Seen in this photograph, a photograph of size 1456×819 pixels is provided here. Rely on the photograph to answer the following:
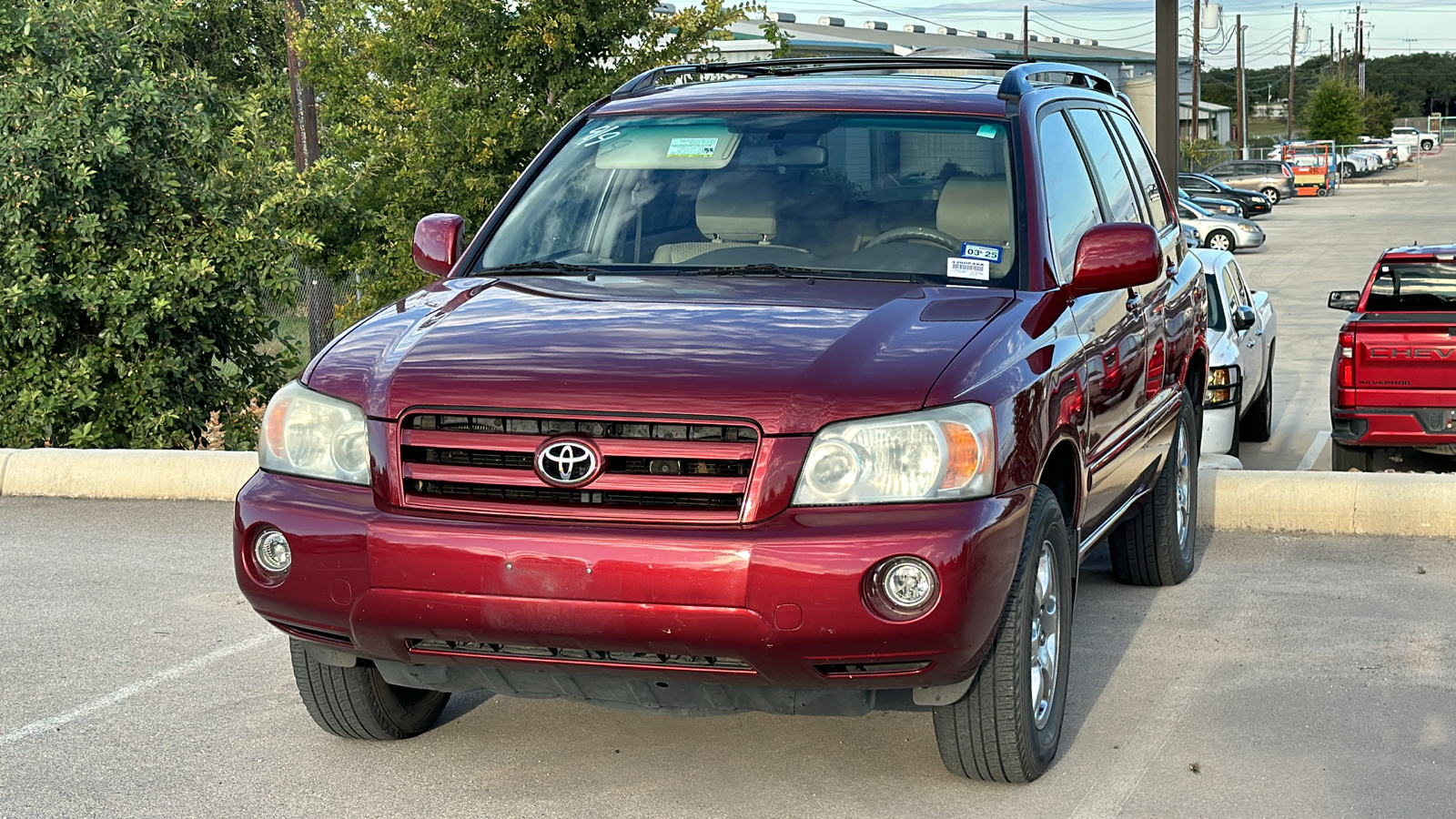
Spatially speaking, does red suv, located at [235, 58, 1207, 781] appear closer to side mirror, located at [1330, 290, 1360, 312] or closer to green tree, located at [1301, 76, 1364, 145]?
side mirror, located at [1330, 290, 1360, 312]

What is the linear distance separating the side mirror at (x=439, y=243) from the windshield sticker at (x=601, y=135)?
20.6 inches

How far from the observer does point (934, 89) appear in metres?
5.72

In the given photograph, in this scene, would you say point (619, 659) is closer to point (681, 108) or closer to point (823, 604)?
point (823, 604)

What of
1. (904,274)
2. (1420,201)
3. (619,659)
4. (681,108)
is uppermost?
(681,108)

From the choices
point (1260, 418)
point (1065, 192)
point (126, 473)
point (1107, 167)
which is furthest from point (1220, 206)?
point (1065, 192)

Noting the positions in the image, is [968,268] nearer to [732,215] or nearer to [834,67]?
[732,215]

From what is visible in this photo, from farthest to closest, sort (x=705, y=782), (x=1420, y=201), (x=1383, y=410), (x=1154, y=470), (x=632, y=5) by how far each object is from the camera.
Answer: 1. (x=1420, y=201)
2. (x=632, y=5)
3. (x=1383, y=410)
4. (x=1154, y=470)
5. (x=705, y=782)

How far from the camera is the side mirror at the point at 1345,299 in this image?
1244 centimetres

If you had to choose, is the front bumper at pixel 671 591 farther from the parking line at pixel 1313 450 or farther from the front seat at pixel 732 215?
the parking line at pixel 1313 450

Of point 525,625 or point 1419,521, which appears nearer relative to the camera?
point 525,625

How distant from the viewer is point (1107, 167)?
6.46 meters

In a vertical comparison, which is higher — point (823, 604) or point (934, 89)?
point (934, 89)

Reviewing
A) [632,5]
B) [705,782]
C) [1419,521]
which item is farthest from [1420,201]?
[705,782]

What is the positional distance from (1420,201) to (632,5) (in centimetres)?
4991
